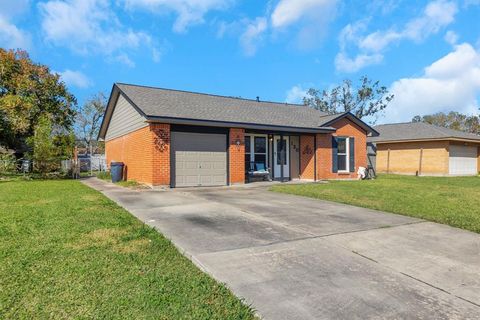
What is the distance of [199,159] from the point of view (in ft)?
43.1

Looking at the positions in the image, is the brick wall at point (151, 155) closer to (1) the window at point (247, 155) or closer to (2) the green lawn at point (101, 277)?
(1) the window at point (247, 155)

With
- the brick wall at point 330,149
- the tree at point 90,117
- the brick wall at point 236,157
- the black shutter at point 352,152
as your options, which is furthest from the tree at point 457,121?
the tree at point 90,117

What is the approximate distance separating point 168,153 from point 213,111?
3237 mm

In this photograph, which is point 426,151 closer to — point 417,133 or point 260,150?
point 417,133

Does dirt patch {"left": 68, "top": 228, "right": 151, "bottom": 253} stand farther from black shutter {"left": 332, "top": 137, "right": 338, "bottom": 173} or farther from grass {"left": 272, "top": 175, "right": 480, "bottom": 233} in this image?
black shutter {"left": 332, "top": 137, "right": 338, "bottom": 173}

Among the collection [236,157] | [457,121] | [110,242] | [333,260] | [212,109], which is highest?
[457,121]

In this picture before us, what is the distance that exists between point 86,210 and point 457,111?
63905 millimetres

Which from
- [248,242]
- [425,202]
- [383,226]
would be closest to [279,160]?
Answer: [425,202]

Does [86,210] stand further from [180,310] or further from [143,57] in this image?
[143,57]

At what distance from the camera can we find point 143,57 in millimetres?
18422

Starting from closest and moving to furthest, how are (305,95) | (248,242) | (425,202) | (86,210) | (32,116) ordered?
(248,242), (86,210), (425,202), (32,116), (305,95)

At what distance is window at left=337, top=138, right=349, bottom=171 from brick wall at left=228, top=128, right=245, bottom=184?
6060mm

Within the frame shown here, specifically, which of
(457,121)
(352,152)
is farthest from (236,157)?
(457,121)

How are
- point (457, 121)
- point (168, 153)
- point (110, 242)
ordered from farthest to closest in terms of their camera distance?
1. point (457, 121)
2. point (168, 153)
3. point (110, 242)
